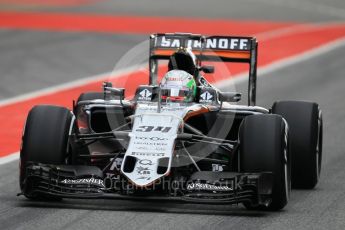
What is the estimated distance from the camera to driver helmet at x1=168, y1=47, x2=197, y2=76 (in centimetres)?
1453

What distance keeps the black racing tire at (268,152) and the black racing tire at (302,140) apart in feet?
4.73

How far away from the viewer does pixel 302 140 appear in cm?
1449

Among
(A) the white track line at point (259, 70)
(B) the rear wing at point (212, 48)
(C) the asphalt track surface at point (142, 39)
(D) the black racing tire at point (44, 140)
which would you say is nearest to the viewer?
(C) the asphalt track surface at point (142, 39)

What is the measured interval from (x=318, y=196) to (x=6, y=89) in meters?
11.6

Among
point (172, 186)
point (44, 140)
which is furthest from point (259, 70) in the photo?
point (172, 186)

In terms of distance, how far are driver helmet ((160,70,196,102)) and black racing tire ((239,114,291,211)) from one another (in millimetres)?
1240

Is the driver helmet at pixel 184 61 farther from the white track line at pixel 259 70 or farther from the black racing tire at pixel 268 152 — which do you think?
the white track line at pixel 259 70

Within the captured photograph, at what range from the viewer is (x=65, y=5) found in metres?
44.1

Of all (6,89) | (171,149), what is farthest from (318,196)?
(6,89)

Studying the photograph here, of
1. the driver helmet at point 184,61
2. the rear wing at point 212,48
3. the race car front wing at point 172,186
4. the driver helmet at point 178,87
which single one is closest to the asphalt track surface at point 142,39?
the race car front wing at point 172,186

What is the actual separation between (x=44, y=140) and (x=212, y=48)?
11.6ft

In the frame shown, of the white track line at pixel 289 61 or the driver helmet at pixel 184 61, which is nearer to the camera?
the driver helmet at pixel 184 61

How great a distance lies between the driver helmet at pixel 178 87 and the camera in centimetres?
1405

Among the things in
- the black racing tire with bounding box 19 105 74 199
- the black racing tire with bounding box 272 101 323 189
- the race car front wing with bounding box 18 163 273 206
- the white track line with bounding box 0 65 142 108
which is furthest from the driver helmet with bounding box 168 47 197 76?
the white track line with bounding box 0 65 142 108
